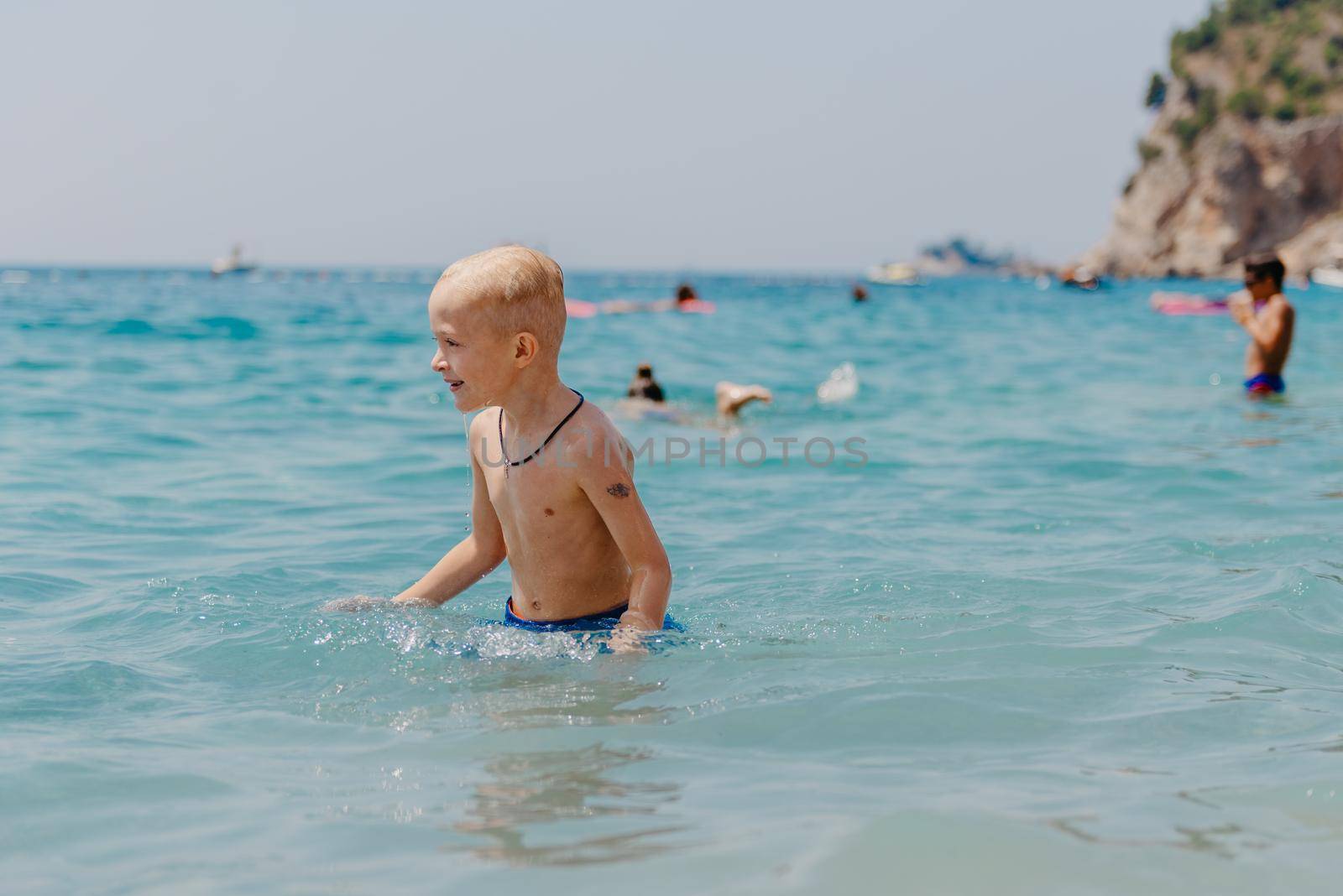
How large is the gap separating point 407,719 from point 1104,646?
215cm

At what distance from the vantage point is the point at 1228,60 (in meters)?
80.3

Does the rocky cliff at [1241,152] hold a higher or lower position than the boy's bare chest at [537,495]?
higher

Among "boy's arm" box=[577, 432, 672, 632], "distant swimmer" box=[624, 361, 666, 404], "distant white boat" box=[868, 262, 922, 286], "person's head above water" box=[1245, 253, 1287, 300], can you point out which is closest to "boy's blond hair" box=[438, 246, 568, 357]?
"boy's arm" box=[577, 432, 672, 632]

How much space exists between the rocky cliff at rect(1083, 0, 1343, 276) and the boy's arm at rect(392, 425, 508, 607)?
6250 cm

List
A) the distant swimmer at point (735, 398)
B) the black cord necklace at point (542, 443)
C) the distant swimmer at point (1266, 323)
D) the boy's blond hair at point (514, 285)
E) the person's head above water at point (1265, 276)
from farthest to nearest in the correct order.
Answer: the person's head above water at point (1265, 276) < the distant swimmer at point (1266, 323) < the distant swimmer at point (735, 398) < the black cord necklace at point (542, 443) < the boy's blond hair at point (514, 285)

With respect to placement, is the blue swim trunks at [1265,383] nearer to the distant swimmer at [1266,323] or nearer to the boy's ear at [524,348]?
the distant swimmer at [1266,323]

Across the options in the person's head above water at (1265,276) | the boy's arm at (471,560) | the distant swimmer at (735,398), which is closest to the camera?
the boy's arm at (471,560)

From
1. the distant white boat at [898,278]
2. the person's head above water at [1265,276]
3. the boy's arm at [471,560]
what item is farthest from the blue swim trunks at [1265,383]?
the distant white boat at [898,278]

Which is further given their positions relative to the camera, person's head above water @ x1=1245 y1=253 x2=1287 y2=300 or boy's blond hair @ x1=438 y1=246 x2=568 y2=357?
person's head above water @ x1=1245 y1=253 x2=1287 y2=300

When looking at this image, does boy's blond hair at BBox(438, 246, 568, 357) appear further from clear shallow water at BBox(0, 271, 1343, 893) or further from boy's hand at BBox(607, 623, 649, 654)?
clear shallow water at BBox(0, 271, 1343, 893)

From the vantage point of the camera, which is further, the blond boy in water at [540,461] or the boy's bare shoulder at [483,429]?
the boy's bare shoulder at [483,429]

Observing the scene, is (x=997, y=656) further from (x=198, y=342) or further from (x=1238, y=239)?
(x=1238, y=239)

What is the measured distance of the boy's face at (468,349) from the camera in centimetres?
329

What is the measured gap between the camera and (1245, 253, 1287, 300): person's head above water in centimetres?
1165
